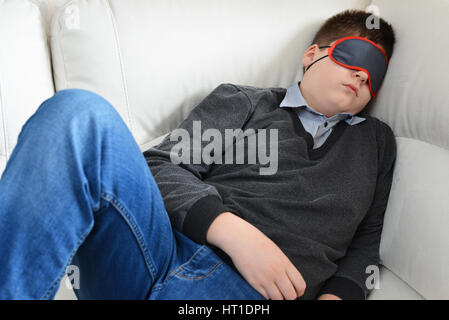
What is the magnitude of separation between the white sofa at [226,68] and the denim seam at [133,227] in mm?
310

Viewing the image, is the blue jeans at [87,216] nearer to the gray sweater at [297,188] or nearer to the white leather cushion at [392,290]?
the gray sweater at [297,188]

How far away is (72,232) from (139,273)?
16 centimetres

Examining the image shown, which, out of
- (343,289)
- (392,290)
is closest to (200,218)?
(343,289)

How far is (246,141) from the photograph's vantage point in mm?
977

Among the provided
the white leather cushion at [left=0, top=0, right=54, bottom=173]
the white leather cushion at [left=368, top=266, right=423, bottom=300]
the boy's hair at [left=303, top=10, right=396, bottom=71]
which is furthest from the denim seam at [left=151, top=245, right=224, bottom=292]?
the boy's hair at [left=303, top=10, right=396, bottom=71]

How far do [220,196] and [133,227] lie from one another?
0.81ft

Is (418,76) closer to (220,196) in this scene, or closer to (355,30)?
(355,30)

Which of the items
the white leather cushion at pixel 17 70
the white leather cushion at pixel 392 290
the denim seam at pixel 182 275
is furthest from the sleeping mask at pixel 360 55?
the white leather cushion at pixel 17 70

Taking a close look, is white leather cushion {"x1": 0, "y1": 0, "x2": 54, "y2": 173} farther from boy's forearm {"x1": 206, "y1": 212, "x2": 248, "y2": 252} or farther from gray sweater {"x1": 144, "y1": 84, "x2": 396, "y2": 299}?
boy's forearm {"x1": 206, "y1": 212, "x2": 248, "y2": 252}

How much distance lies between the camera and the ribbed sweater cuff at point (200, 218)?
2.47ft

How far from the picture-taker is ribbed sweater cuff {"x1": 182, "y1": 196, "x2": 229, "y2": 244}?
0.75 meters

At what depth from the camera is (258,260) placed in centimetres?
72
